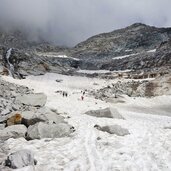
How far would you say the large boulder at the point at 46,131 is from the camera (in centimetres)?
1514

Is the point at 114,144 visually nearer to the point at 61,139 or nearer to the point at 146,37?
the point at 61,139

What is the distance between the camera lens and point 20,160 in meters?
10.9

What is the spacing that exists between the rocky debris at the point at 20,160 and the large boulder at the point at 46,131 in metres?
3.80

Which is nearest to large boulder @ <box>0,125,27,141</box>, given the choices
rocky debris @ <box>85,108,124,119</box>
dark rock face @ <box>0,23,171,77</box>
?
rocky debris @ <box>85,108,124,119</box>

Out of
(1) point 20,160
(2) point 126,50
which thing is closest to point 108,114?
(1) point 20,160

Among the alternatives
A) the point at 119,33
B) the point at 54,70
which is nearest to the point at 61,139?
the point at 54,70

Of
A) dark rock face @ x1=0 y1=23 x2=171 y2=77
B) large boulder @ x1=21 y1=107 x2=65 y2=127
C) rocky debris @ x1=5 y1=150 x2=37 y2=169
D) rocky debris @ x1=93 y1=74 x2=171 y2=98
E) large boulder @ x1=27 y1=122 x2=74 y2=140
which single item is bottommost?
rocky debris @ x1=5 y1=150 x2=37 y2=169

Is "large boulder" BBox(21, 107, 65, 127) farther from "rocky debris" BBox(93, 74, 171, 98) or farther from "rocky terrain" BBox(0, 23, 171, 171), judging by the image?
"rocky debris" BBox(93, 74, 171, 98)

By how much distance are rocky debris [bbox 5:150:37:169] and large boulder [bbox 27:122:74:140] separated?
3.80m

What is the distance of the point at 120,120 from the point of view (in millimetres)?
21922

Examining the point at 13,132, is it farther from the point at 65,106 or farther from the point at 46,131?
the point at 65,106

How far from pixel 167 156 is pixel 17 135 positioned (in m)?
6.77

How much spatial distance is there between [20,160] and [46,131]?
15.1 feet

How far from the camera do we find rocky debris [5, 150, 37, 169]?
424 inches
